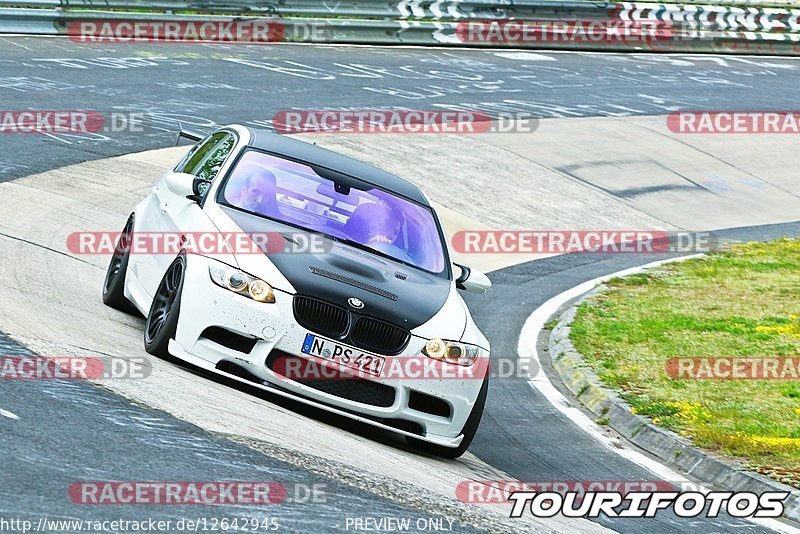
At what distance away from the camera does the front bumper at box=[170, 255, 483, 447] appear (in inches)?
309

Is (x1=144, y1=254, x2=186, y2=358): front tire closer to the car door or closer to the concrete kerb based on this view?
the car door

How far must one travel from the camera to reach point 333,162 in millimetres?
9711

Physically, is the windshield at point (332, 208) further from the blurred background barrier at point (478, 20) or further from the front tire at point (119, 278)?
the blurred background barrier at point (478, 20)

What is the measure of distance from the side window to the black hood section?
0.86m

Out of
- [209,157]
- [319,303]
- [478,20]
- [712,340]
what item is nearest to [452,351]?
[319,303]

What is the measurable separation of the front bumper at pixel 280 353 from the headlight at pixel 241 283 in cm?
4

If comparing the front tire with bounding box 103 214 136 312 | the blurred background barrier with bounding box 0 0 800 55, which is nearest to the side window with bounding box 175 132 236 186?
the front tire with bounding box 103 214 136 312

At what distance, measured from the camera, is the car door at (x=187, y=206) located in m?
8.77

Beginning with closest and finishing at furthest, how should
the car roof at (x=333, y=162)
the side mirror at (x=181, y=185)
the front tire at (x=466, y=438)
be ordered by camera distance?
the front tire at (x=466, y=438)
the side mirror at (x=181, y=185)
the car roof at (x=333, y=162)

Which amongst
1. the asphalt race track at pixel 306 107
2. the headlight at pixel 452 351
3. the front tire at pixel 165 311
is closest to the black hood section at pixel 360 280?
the headlight at pixel 452 351

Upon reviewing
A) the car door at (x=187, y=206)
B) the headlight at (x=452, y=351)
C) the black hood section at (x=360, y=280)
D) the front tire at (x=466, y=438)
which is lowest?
the front tire at (x=466, y=438)

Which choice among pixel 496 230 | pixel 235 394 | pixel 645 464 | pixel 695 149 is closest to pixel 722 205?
pixel 695 149

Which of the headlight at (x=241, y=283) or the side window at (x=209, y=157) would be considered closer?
the headlight at (x=241, y=283)

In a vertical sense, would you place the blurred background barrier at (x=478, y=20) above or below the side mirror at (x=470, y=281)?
above
